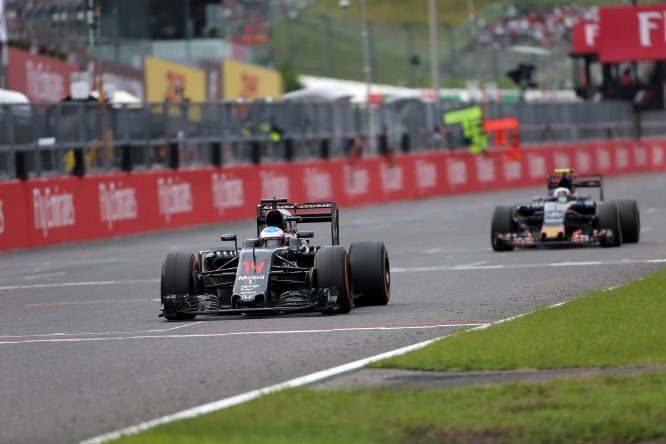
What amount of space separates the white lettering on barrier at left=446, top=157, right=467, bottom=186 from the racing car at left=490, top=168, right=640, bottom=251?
2610cm

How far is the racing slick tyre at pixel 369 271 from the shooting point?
16.6 meters

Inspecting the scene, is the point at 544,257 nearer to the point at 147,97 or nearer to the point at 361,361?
the point at 361,361

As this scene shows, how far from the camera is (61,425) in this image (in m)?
9.66

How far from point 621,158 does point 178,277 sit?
166 ft

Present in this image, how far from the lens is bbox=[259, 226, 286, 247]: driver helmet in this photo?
16484 millimetres

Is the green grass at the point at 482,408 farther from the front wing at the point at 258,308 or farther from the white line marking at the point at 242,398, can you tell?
the front wing at the point at 258,308

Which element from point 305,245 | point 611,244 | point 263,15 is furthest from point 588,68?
point 305,245

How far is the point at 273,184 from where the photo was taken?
41844 millimetres

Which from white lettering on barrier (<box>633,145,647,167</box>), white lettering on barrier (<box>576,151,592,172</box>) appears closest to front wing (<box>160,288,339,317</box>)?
white lettering on barrier (<box>576,151,592,172</box>)

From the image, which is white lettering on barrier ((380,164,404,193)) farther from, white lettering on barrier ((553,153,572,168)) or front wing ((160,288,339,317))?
front wing ((160,288,339,317))

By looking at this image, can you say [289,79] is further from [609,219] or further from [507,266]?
[507,266]

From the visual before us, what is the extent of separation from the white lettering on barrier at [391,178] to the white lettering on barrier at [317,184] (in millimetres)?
3486

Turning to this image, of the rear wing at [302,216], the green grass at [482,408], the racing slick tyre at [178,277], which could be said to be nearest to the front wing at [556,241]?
the rear wing at [302,216]

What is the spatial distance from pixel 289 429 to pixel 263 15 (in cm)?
6185
